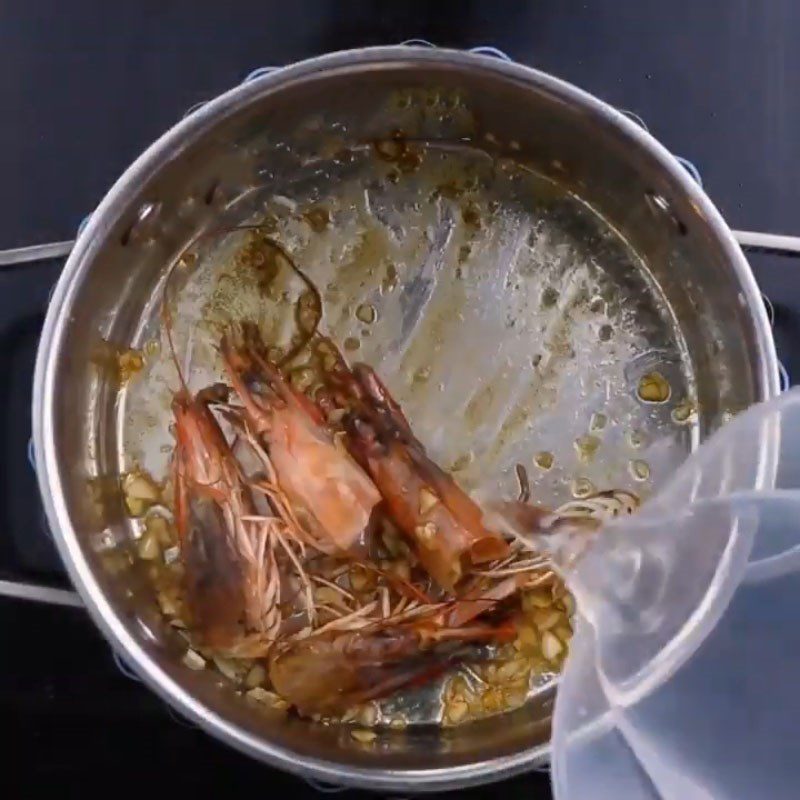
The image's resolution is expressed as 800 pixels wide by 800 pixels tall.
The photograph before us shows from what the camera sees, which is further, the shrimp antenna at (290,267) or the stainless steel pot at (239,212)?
the shrimp antenna at (290,267)

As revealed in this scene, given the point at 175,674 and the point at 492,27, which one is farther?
the point at 492,27

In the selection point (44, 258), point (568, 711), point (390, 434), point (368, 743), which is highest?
point (44, 258)

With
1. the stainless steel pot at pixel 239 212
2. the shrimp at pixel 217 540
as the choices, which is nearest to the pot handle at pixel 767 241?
the stainless steel pot at pixel 239 212

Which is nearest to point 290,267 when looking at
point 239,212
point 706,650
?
point 239,212

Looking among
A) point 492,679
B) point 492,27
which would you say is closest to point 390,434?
point 492,679

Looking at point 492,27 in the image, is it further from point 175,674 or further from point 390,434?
point 175,674

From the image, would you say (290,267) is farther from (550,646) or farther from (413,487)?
(550,646)

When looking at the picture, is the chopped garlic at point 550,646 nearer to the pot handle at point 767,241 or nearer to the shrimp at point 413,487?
the shrimp at point 413,487

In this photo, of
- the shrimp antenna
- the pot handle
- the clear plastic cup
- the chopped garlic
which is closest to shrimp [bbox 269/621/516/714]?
the chopped garlic
